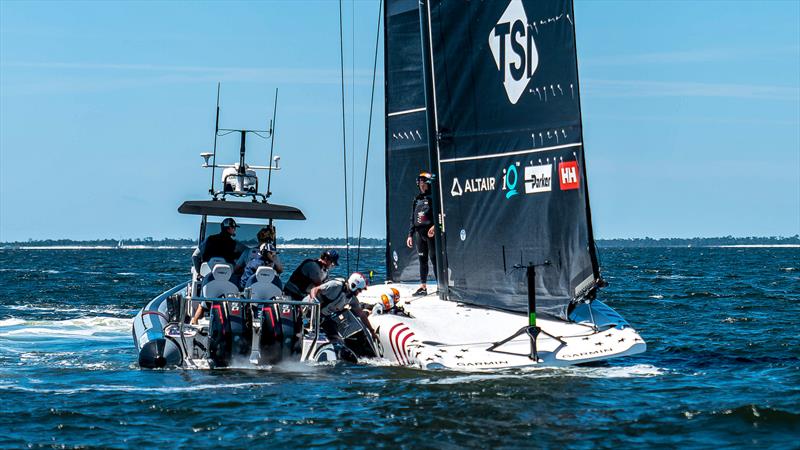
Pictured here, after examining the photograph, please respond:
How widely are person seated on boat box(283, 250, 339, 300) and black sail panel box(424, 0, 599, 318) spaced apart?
4.87 ft

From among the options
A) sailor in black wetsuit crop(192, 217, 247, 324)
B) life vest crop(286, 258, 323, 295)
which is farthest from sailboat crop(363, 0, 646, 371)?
sailor in black wetsuit crop(192, 217, 247, 324)

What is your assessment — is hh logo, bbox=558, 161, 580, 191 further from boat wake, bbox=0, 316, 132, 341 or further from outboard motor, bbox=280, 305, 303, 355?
boat wake, bbox=0, 316, 132, 341

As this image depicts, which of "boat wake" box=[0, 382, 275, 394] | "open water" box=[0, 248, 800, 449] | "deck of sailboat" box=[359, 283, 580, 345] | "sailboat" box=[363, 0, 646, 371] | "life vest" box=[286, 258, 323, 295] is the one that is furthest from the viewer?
"life vest" box=[286, 258, 323, 295]

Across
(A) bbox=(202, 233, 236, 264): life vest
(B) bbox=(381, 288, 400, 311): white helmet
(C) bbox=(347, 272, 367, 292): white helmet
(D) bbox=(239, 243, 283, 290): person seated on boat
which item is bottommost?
(B) bbox=(381, 288, 400, 311): white helmet

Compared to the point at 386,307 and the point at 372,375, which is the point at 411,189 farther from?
→ the point at 372,375

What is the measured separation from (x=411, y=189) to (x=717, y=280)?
73.7 feet

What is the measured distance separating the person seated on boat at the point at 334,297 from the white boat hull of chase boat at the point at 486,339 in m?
0.41

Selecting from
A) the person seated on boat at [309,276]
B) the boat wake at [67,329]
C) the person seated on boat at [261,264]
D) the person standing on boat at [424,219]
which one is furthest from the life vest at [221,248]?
the boat wake at [67,329]

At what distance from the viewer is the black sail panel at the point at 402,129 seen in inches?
707

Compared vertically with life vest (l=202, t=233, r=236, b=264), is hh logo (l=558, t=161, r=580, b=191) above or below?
above

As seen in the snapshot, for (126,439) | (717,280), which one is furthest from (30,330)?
(717,280)

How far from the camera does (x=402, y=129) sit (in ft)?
59.6

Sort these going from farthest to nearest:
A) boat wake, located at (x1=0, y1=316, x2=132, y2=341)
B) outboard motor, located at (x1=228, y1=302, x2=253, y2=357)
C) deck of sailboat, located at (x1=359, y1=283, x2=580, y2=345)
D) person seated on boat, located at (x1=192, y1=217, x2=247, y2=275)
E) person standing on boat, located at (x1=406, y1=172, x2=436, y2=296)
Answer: boat wake, located at (x1=0, y1=316, x2=132, y2=341), person standing on boat, located at (x1=406, y1=172, x2=436, y2=296), person seated on boat, located at (x1=192, y1=217, x2=247, y2=275), outboard motor, located at (x1=228, y1=302, x2=253, y2=357), deck of sailboat, located at (x1=359, y1=283, x2=580, y2=345)

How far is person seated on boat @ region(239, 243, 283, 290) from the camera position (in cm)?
1310
